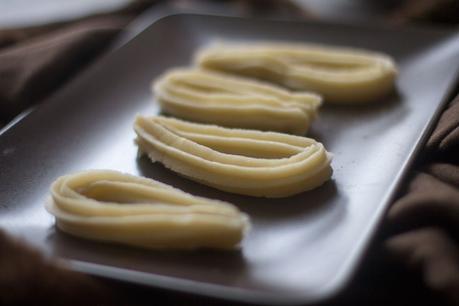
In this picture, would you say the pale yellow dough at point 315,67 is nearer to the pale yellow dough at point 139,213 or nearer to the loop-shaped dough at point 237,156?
the loop-shaped dough at point 237,156

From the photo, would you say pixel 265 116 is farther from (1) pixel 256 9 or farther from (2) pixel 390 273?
(1) pixel 256 9

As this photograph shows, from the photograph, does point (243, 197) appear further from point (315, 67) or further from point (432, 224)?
point (315, 67)

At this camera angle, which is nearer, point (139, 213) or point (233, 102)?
point (139, 213)

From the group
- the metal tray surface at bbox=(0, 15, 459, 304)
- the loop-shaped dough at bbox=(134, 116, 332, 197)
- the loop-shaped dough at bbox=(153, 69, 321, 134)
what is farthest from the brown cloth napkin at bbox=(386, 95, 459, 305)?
the loop-shaped dough at bbox=(153, 69, 321, 134)

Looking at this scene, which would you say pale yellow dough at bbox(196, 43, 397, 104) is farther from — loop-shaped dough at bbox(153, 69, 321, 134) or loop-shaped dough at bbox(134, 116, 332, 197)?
loop-shaped dough at bbox(134, 116, 332, 197)

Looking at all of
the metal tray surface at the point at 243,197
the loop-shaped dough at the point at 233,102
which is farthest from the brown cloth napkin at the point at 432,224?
the loop-shaped dough at the point at 233,102

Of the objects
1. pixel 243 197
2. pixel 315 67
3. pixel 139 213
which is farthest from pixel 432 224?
pixel 315 67

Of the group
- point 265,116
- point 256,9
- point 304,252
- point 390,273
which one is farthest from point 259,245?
point 256,9
